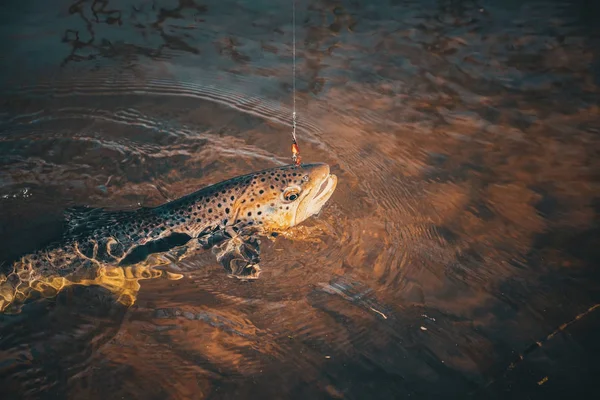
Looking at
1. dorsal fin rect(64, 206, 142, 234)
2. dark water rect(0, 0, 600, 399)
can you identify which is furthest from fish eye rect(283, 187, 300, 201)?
dorsal fin rect(64, 206, 142, 234)

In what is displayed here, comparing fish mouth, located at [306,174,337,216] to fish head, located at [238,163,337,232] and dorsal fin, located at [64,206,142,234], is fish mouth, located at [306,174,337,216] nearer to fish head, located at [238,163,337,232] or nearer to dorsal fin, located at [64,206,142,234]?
fish head, located at [238,163,337,232]

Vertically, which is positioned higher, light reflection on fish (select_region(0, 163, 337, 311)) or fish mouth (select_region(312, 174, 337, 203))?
fish mouth (select_region(312, 174, 337, 203))

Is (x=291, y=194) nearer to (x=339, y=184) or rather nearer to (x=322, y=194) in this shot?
(x=322, y=194)

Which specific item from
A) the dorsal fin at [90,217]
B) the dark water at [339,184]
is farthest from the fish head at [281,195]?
the dorsal fin at [90,217]

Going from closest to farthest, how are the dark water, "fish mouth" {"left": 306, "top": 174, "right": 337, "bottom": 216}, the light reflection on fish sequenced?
the dark water
the light reflection on fish
"fish mouth" {"left": 306, "top": 174, "right": 337, "bottom": 216}

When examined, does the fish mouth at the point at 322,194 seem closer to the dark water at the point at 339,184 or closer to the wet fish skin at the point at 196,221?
the wet fish skin at the point at 196,221

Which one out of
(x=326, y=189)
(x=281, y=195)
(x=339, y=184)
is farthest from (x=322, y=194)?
(x=339, y=184)

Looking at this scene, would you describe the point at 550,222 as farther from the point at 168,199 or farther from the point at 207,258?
the point at 168,199
